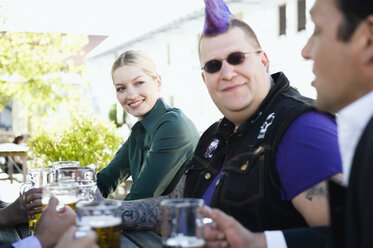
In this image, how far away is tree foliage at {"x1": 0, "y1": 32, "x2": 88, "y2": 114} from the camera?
43.5ft

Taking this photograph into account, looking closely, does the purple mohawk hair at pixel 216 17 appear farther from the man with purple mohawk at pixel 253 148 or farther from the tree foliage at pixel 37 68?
the tree foliage at pixel 37 68

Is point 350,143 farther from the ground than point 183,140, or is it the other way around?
point 350,143

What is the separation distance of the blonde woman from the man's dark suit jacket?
1970 mm

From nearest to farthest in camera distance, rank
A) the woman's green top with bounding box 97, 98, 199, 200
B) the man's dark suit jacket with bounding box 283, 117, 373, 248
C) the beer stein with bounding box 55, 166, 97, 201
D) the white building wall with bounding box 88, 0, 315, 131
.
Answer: the man's dark suit jacket with bounding box 283, 117, 373, 248 < the beer stein with bounding box 55, 166, 97, 201 < the woman's green top with bounding box 97, 98, 199, 200 < the white building wall with bounding box 88, 0, 315, 131

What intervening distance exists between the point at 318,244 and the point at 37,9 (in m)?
11.9

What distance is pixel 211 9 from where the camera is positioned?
2.26m

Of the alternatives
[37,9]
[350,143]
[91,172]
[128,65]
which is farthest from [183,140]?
[37,9]

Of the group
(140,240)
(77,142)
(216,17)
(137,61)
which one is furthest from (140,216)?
(77,142)

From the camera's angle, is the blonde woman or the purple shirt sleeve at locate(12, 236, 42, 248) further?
the blonde woman

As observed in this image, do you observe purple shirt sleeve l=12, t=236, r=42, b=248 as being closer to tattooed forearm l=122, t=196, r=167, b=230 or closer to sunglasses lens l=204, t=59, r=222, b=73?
tattooed forearm l=122, t=196, r=167, b=230

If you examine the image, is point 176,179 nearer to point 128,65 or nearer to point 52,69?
point 128,65

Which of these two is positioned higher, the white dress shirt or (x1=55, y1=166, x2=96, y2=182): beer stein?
the white dress shirt

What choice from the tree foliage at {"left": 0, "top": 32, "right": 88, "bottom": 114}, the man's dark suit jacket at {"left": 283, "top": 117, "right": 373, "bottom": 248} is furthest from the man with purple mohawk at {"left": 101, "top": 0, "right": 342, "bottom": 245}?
the tree foliage at {"left": 0, "top": 32, "right": 88, "bottom": 114}

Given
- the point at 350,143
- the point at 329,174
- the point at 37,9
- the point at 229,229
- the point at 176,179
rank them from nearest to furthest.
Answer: the point at 350,143 → the point at 229,229 → the point at 329,174 → the point at 176,179 → the point at 37,9
